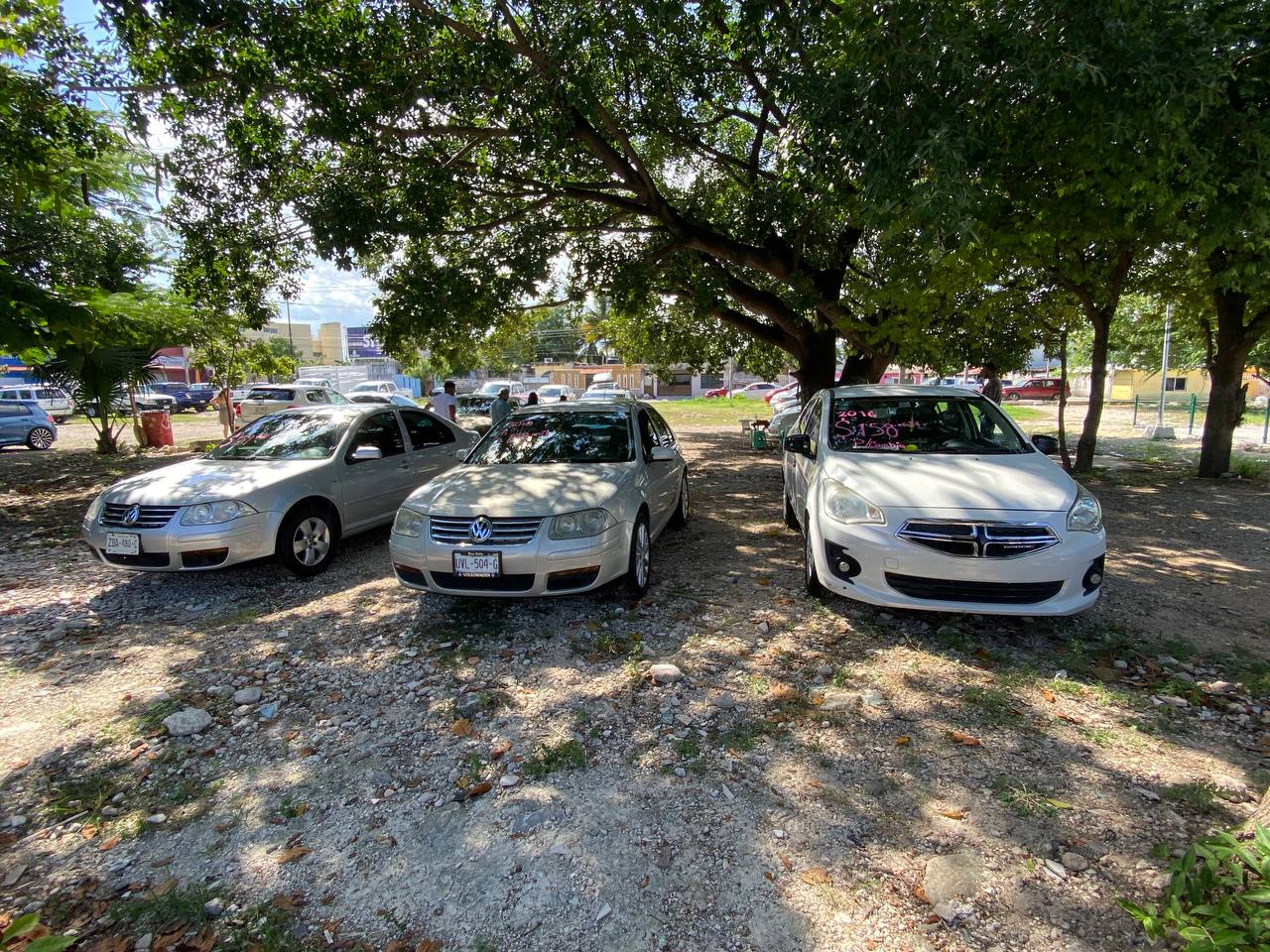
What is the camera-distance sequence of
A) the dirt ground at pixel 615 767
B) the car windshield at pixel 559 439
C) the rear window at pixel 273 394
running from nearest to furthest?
the dirt ground at pixel 615 767
the car windshield at pixel 559 439
the rear window at pixel 273 394

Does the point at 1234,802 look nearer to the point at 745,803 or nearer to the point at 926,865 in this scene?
the point at 926,865

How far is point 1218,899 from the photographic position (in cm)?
205

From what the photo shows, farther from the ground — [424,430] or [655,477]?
[424,430]

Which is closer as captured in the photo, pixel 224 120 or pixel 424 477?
pixel 424 477

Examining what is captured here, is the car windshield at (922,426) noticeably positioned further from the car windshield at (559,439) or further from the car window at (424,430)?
the car window at (424,430)

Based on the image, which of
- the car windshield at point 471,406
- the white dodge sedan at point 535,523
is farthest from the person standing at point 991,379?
the car windshield at point 471,406

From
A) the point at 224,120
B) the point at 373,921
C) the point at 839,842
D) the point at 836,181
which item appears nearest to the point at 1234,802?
the point at 839,842

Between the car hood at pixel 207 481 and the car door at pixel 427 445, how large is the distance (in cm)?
121

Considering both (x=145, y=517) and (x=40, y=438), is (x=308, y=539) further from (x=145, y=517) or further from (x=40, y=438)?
(x=40, y=438)

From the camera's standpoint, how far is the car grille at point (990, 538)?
3910 millimetres

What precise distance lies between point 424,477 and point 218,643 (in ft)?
10.6

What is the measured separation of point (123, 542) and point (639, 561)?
4146 millimetres

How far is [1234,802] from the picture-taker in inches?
105

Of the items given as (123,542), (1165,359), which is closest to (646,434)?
(123,542)
